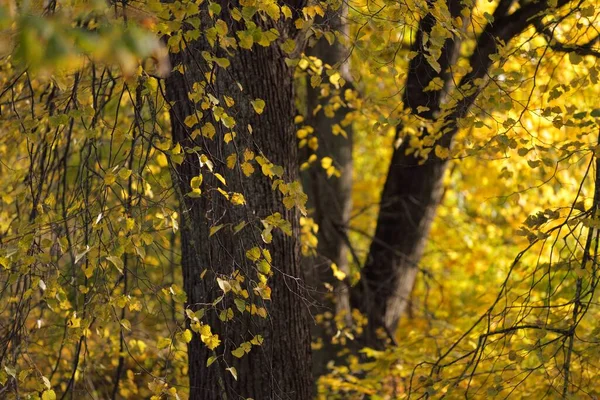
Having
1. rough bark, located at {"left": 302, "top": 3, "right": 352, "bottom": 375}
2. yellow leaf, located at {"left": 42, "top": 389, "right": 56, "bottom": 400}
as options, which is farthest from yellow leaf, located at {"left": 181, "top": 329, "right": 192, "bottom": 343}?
rough bark, located at {"left": 302, "top": 3, "right": 352, "bottom": 375}

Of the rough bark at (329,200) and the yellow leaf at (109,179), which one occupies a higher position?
the rough bark at (329,200)

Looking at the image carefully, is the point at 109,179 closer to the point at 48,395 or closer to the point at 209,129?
the point at 209,129

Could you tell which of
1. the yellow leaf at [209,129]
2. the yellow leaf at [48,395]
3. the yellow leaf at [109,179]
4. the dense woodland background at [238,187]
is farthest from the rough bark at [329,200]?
the yellow leaf at [109,179]

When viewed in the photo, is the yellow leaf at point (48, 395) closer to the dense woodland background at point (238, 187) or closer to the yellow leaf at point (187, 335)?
the dense woodland background at point (238, 187)

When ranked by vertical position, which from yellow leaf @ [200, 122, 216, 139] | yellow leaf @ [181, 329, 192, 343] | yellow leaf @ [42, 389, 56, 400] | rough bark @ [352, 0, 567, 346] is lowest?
yellow leaf @ [42, 389, 56, 400]

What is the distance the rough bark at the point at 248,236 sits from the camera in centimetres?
359

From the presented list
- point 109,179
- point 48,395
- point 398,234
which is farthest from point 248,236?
point 398,234

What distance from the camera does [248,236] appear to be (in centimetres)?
354

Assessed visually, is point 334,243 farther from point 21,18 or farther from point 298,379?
point 21,18

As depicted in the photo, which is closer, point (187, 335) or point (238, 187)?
point (187, 335)

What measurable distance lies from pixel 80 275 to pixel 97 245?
3011 mm

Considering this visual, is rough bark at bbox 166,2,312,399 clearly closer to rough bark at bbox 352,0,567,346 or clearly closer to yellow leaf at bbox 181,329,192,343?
yellow leaf at bbox 181,329,192,343

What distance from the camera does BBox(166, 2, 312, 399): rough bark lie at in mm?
3586

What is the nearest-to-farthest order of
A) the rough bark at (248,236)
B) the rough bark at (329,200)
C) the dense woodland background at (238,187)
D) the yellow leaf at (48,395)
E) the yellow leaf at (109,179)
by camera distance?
the yellow leaf at (109,179) → the dense woodland background at (238,187) → the yellow leaf at (48,395) → the rough bark at (248,236) → the rough bark at (329,200)
